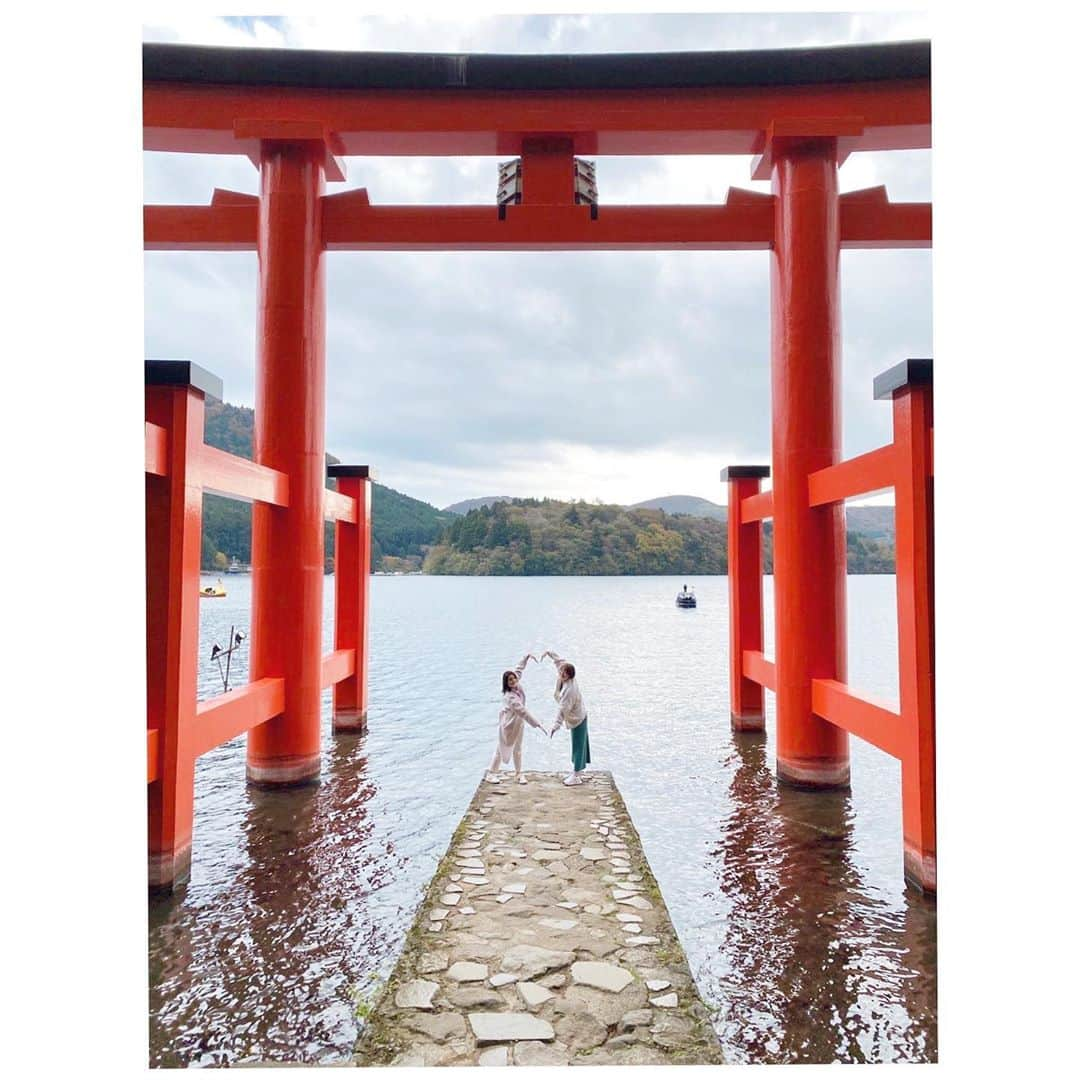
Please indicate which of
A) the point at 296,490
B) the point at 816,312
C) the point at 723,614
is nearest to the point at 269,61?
the point at 296,490

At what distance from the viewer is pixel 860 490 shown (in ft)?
19.9

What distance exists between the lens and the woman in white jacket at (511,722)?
6859mm

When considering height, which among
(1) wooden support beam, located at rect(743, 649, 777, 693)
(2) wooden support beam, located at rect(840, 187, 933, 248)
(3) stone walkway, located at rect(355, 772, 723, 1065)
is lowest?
(3) stone walkway, located at rect(355, 772, 723, 1065)

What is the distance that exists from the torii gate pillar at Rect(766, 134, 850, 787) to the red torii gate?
23 mm

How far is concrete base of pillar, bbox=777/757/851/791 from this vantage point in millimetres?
7461

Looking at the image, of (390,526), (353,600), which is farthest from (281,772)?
(390,526)

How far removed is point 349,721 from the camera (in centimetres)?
1029

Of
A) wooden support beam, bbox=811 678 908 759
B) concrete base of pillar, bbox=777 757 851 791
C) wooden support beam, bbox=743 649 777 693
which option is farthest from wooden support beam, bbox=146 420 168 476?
wooden support beam, bbox=743 649 777 693

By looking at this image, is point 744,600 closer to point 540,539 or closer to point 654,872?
point 654,872

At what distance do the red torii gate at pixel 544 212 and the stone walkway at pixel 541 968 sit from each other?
10.6ft

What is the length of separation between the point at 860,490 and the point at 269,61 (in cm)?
762

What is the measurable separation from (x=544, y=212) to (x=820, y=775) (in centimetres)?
711

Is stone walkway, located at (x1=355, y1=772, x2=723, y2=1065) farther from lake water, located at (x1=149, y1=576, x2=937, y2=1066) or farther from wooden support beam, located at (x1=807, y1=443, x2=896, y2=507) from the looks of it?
wooden support beam, located at (x1=807, y1=443, x2=896, y2=507)

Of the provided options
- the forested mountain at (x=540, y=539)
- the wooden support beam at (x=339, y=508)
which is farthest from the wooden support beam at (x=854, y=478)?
the forested mountain at (x=540, y=539)
